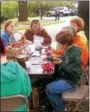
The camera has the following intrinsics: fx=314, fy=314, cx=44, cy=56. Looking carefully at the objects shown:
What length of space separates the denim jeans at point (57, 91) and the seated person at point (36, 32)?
48.5 inches

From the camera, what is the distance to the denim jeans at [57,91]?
129 inches

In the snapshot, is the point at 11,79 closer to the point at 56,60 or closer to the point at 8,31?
the point at 56,60

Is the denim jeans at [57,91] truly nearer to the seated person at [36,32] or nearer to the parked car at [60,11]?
the seated person at [36,32]

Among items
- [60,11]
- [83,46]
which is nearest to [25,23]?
[60,11]

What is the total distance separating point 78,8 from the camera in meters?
4.96

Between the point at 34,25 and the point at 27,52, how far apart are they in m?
0.66

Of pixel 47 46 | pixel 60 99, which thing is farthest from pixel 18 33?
pixel 60 99

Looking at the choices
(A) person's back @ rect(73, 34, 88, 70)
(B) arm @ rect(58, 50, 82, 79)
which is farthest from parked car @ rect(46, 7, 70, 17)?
(B) arm @ rect(58, 50, 82, 79)

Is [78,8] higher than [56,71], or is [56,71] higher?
[78,8]

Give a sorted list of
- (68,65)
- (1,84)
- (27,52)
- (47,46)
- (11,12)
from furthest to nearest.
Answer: (11,12) < (47,46) < (27,52) < (68,65) < (1,84)

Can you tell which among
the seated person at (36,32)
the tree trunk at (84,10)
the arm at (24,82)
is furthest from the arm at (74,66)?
the tree trunk at (84,10)

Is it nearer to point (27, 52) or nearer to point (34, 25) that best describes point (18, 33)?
point (34, 25)

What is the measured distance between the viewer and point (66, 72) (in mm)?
3318

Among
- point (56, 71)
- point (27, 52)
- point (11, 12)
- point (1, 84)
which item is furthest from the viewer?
point (11, 12)
